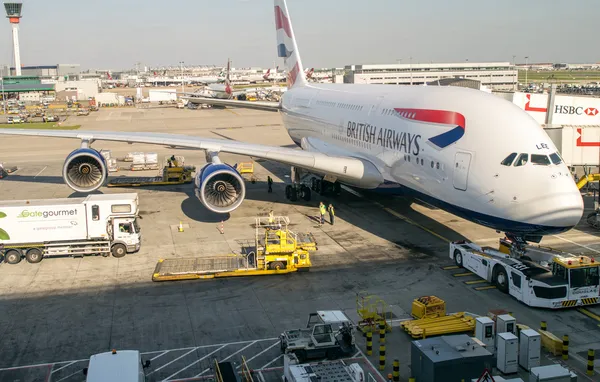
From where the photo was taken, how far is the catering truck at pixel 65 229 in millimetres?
21656

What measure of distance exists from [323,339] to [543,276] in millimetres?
7432

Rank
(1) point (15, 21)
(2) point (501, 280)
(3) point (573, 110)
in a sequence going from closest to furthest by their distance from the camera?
(2) point (501, 280), (3) point (573, 110), (1) point (15, 21)

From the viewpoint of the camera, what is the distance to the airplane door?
18969mm

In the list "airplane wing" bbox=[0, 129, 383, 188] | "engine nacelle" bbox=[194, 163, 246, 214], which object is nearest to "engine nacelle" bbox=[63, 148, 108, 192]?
"airplane wing" bbox=[0, 129, 383, 188]

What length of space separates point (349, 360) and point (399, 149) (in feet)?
34.9

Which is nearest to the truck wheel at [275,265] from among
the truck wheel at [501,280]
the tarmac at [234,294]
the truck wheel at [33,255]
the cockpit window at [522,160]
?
the tarmac at [234,294]

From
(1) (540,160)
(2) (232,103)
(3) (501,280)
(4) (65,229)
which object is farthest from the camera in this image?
(2) (232,103)

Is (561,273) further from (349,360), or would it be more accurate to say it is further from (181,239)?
(181,239)

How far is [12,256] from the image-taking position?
21594mm

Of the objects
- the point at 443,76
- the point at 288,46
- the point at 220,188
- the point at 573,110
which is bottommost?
the point at 220,188

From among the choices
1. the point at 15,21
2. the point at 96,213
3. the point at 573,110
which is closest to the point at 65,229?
the point at 96,213

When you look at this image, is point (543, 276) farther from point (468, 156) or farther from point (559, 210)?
point (468, 156)

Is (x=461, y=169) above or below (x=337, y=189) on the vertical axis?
above

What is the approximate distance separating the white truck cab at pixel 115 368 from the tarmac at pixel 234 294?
5.40 feet
